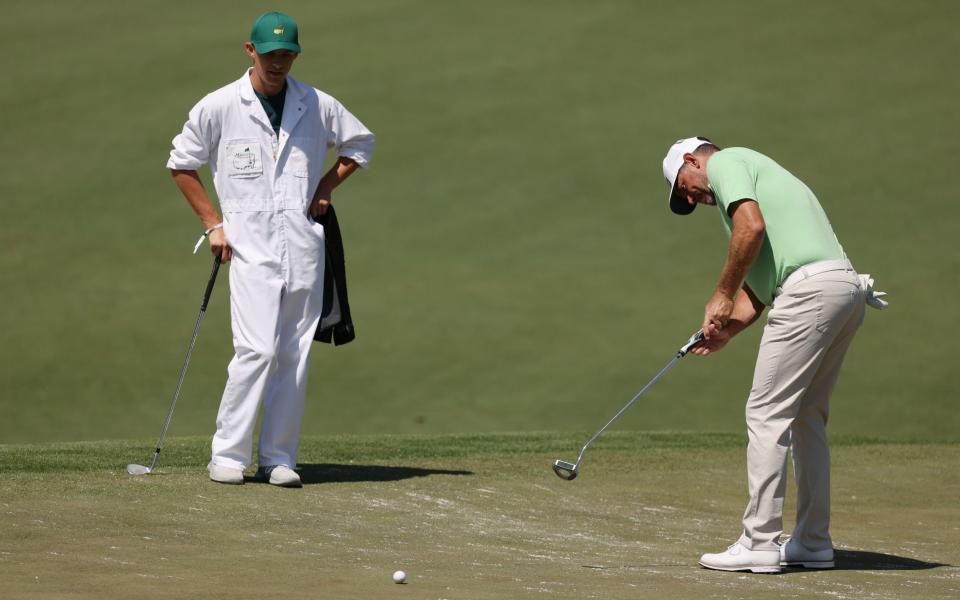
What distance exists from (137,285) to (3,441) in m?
2.41

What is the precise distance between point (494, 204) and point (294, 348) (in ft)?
21.1

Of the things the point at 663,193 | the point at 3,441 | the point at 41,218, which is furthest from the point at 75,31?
the point at 3,441

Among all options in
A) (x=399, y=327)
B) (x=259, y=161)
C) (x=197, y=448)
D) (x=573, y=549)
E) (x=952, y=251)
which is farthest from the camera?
(x=952, y=251)

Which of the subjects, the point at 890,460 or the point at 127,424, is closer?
the point at 890,460

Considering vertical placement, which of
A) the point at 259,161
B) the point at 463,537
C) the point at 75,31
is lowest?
the point at 463,537

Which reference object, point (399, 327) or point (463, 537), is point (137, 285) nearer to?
point (399, 327)

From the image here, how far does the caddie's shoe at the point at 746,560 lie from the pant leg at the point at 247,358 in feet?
6.11

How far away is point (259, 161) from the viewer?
5.41m

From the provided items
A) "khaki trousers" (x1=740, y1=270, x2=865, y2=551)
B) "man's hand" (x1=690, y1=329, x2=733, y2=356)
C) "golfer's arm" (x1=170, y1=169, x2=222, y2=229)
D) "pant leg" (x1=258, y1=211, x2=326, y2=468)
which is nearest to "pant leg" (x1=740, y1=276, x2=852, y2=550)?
"khaki trousers" (x1=740, y1=270, x2=865, y2=551)

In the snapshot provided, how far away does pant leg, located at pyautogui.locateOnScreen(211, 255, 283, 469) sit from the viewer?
5.37m

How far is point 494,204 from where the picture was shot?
11.9 meters

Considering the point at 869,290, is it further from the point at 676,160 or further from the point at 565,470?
the point at 565,470

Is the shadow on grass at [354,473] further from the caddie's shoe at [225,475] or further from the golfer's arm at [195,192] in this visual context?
the golfer's arm at [195,192]

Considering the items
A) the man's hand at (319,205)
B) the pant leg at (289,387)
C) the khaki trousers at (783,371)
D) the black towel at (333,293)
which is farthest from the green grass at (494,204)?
the khaki trousers at (783,371)
